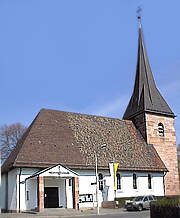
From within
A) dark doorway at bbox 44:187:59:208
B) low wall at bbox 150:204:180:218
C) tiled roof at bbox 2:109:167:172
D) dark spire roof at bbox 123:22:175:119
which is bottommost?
dark doorway at bbox 44:187:59:208

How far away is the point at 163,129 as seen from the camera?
43.1 meters

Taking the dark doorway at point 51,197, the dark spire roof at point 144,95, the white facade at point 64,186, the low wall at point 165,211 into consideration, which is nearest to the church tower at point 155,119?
the dark spire roof at point 144,95

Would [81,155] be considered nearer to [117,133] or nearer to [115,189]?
[115,189]

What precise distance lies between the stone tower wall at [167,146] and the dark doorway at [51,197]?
14547 mm

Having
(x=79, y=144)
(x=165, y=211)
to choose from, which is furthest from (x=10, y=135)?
(x=165, y=211)

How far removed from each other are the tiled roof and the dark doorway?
253cm

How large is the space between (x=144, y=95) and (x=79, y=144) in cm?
1331

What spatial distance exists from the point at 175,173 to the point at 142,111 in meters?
8.69

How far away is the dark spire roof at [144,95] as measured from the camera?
4312cm

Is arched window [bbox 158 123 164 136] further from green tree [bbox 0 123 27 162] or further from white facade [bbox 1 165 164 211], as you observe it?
green tree [bbox 0 123 27 162]

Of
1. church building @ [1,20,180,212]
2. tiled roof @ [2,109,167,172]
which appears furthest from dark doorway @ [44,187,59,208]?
tiled roof @ [2,109,167,172]

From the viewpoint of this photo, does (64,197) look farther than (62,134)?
No

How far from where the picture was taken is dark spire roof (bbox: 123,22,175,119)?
43.1 metres

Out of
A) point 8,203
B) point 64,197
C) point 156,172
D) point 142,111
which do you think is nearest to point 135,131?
point 142,111
